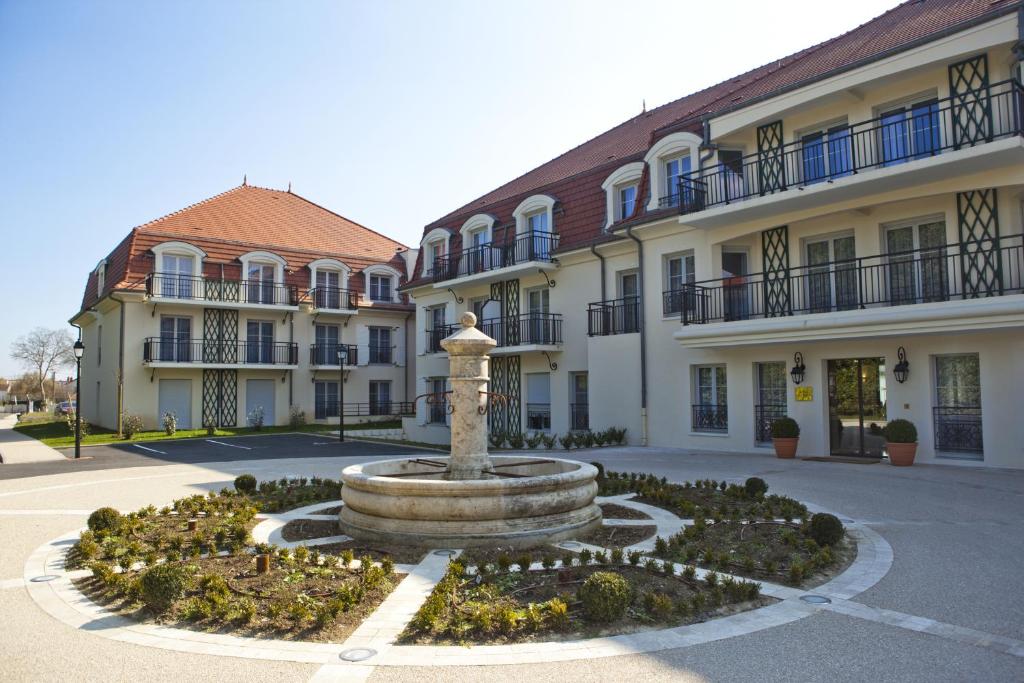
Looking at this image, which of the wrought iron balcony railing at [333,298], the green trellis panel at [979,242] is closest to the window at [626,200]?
the green trellis panel at [979,242]

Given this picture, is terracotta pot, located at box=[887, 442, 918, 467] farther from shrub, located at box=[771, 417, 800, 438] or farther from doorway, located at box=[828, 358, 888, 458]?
shrub, located at box=[771, 417, 800, 438]

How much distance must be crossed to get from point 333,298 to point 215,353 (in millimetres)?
5996

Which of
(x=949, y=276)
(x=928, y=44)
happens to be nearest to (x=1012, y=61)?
(x=928, y=44)

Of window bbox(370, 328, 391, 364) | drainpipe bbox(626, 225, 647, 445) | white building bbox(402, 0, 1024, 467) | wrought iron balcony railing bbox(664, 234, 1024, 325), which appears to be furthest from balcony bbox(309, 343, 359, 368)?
wrought iron balcony railing bbox(664, 234, 1024, 325)

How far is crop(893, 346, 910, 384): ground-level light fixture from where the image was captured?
14.6m

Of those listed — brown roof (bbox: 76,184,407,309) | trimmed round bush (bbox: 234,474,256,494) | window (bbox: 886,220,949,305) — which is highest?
brown roof (bbox: 76,184,407,309)

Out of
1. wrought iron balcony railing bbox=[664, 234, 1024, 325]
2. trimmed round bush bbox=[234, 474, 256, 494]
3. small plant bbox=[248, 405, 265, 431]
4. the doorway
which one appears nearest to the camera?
trimmed round bush bbox=[234, 474, 256, 494]

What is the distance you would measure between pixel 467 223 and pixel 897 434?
16833 millimetres

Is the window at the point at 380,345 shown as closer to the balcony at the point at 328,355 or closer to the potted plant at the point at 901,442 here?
the balcony at the point at 328,355

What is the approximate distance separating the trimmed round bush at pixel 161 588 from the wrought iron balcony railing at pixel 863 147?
1455 centimetres

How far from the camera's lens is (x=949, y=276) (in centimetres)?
1421

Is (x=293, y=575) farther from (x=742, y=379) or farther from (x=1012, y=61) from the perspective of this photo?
(x=1012, y=61)

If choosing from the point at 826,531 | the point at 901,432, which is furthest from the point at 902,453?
the point at 826,531

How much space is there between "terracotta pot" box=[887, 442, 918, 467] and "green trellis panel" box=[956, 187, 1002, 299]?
123 inches
